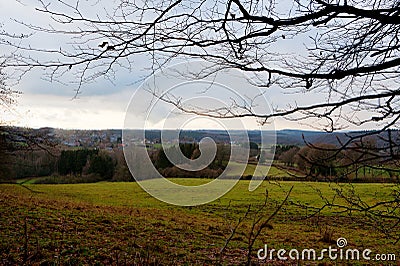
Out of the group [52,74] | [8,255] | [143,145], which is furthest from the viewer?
[8,255]

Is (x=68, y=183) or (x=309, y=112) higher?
(x=309, y=112)

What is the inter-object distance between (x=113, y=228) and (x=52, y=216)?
221 centimetres

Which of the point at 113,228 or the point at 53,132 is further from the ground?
the point at 53,132

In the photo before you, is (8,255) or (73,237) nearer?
(8,255)

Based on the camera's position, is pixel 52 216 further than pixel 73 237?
Yes

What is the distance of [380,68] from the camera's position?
6.91 ft

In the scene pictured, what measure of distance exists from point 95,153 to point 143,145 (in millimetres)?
25686

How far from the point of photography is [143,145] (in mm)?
5363

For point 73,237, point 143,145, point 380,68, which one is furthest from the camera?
point 73,237

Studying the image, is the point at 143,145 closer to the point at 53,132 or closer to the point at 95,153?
the point at 53,132

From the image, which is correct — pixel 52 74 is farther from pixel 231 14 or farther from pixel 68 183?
pixel 68 183

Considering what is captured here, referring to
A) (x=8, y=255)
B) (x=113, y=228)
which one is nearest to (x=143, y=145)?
(x=8, y=255)

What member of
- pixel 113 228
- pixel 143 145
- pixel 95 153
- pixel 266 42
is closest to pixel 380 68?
pixel 266 42

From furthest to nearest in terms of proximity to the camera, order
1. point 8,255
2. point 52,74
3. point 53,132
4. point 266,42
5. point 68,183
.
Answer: point 68,183, point 53,132, point 8,255, point 266,42, point 52,74
